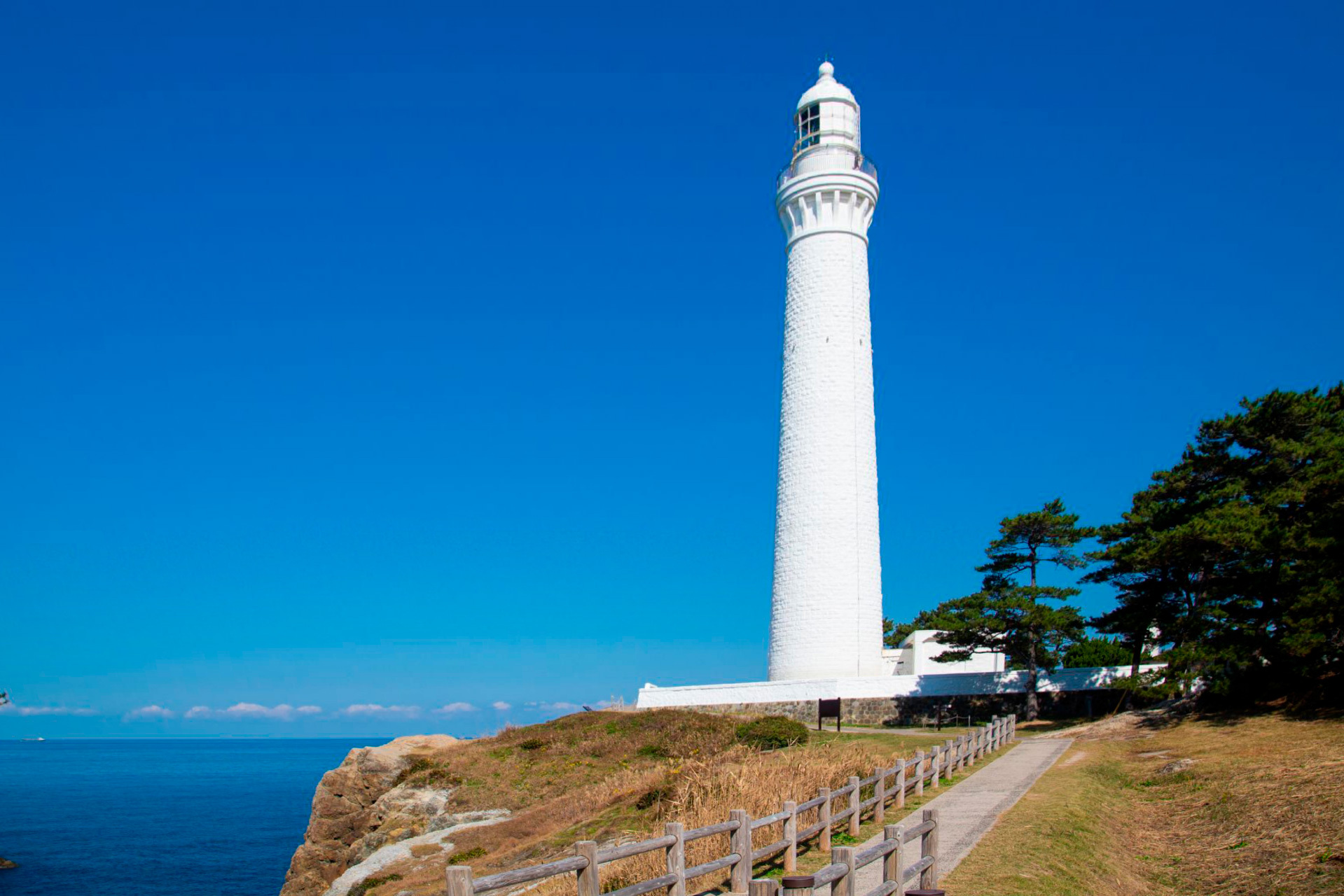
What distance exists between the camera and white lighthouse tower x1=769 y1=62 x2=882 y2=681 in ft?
129

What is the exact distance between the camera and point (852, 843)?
14820mm

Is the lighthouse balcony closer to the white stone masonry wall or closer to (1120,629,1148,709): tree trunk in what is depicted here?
the white stone masonry wall

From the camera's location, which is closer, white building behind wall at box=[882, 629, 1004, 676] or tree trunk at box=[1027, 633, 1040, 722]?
tree trunk at box=[1027, 633, 1040, 722]

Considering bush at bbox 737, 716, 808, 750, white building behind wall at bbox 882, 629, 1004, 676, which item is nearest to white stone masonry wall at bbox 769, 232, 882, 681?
white building behind wall at bbox 882, 629, 1004, 676

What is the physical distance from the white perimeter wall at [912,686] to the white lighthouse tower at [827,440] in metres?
1.08

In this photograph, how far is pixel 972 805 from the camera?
18.0m

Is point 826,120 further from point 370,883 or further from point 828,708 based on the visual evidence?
point 370,883

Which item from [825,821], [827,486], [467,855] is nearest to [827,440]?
[827,486]

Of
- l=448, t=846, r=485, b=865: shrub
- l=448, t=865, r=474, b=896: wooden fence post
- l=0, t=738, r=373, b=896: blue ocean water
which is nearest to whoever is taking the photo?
l=448, t=865, r=474, b=896: wooden fence post

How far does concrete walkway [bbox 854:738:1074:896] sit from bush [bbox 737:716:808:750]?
589 cm

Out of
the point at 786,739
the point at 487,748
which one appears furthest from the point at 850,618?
the point at 487,748

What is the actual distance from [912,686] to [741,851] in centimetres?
2934

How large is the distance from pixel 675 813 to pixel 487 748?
19.4 metres

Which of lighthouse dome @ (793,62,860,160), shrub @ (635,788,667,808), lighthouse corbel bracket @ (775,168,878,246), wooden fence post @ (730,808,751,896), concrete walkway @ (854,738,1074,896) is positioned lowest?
shrub @ (635,788,667,808)
